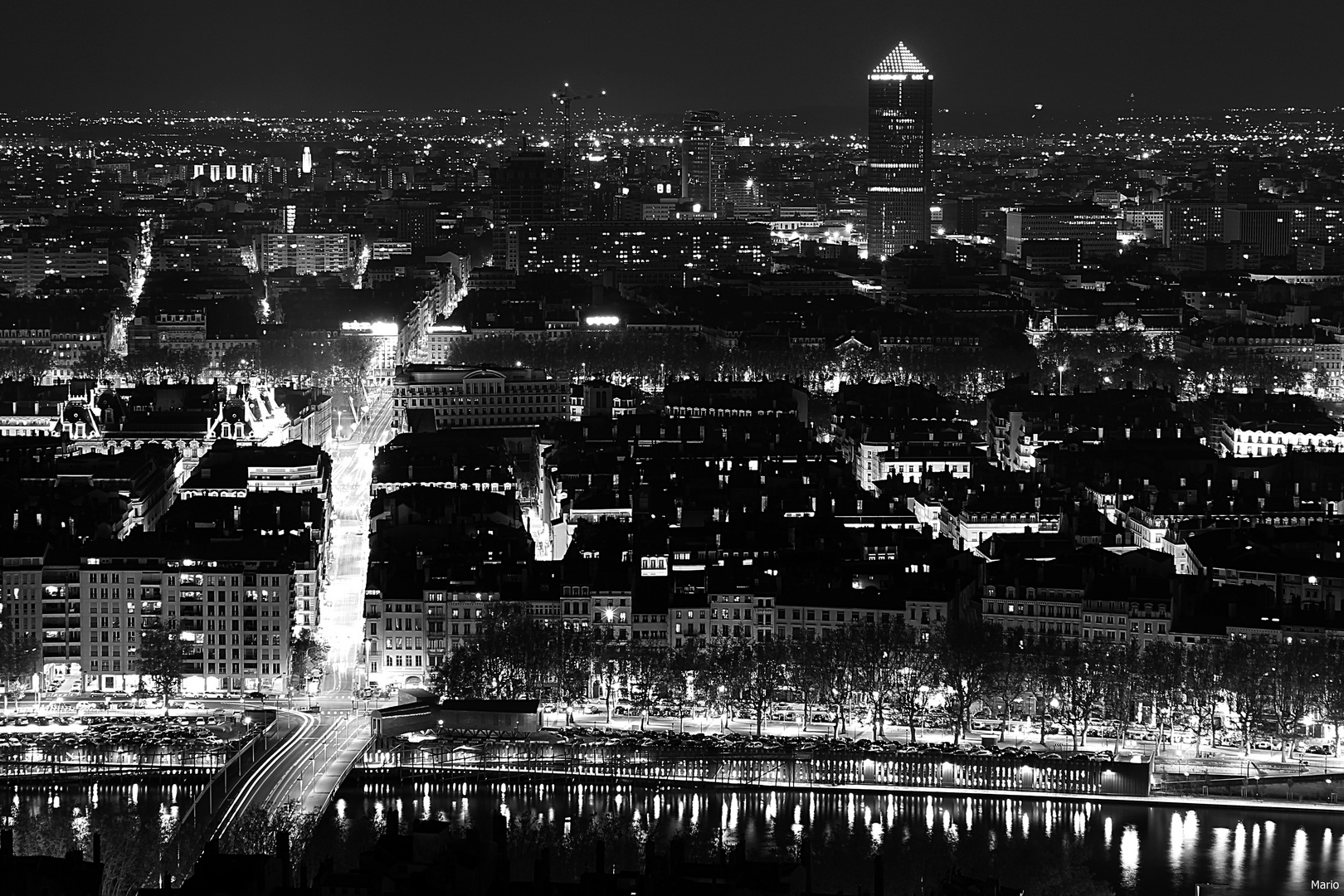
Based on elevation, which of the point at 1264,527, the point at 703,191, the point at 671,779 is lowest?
the point at 671,779

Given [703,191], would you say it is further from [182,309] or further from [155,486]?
[155,486]

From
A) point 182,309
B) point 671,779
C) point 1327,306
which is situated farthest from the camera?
point 1327,306

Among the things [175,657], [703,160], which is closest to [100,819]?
[175,657]

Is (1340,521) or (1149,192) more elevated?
(1149,192)

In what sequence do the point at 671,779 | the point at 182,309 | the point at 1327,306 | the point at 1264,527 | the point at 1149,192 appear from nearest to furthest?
the point at 671,779 → the point at 1264,527 → the point at 182,309 → the point at 1327,306 → the point at 1149,192

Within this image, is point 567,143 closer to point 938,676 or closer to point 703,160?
point 703,160

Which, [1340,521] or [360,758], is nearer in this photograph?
[360,758]

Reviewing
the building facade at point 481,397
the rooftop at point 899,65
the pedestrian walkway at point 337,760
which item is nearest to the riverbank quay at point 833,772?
the pedestrian walkway at point 337,760

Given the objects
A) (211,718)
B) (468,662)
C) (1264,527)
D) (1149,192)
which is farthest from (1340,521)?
(1149,192)
